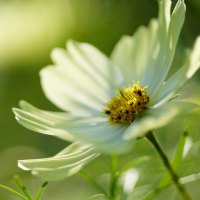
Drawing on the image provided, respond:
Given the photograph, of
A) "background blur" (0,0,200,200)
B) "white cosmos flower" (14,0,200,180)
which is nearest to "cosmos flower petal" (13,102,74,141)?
"white cosmos flower" (14,0,200,180)

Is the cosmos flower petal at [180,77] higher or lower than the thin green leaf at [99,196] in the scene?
higher

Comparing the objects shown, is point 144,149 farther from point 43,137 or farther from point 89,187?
point 43,137

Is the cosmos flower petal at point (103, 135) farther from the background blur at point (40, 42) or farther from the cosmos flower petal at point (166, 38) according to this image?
the background blur at point (40, 42)

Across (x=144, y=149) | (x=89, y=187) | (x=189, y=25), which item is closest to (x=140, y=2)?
(x=189, y=25)

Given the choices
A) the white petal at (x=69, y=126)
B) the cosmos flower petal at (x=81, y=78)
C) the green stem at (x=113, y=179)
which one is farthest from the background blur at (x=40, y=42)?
the green stem at (x=113, y=179)

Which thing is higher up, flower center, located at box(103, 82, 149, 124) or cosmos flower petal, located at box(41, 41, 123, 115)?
cosmos flower petal, located at box(41, 41, 123, 115)

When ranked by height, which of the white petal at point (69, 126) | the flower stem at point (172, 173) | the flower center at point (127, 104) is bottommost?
the flower stem at point (172, 173)

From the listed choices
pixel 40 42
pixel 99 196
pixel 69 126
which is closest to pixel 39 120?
pixel 69 126

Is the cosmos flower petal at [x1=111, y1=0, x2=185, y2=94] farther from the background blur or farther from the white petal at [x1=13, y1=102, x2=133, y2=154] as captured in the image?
the background blur
